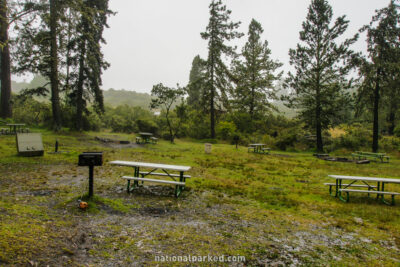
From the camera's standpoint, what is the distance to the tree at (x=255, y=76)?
3048 cm

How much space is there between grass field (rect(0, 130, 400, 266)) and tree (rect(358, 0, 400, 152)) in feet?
54.3

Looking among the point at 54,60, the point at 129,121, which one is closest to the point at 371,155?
the point at 54,60

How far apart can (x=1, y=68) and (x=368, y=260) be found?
2214 centimetres

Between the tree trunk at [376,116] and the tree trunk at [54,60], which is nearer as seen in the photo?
the tree trunk at [54,60]

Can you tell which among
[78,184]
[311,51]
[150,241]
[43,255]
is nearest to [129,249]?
[150,241]

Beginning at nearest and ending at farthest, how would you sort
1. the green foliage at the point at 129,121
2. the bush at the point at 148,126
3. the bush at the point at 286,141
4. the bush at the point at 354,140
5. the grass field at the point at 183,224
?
the grass field at the point at 183,224
the bush at the point at 354,140
the bush at the point at 286,141
the bush at the point at 148,126
the green foliage at the point at 129,121

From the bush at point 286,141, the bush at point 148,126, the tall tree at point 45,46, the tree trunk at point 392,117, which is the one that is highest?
the tall tree at point 45,46

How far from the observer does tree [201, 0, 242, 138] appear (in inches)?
1024

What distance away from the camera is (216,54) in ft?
85.9

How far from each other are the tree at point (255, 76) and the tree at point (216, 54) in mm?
4572

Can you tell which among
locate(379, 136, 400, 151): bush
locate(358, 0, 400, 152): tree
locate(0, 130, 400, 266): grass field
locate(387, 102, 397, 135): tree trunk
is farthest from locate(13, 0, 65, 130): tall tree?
locate(387, 102, 397, 135): tree trunk

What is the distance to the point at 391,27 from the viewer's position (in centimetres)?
1795

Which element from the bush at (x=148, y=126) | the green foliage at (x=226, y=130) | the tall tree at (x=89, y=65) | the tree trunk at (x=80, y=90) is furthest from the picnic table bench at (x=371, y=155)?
the tree trunk at (x=80, y=90)

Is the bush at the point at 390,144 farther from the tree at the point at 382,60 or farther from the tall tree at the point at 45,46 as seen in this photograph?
the tall tree at the point at 45,46
